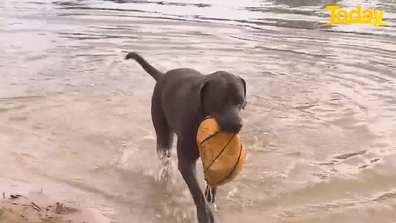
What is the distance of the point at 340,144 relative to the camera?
5.77 m

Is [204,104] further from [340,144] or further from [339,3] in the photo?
[339,3]

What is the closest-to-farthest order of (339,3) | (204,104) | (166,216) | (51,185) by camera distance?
(204,104)
(166,216)
(51,185)
(339,3)

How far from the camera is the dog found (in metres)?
3.27

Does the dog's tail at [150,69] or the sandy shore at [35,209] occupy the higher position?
the dog's tail at [150,69]

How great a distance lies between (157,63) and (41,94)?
7.79ft

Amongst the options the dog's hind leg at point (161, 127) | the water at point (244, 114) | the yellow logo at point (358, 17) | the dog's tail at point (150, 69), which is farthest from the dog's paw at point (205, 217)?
the yellow logo at point (358, 17)

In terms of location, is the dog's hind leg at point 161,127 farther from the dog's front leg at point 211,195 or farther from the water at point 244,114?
the dog's front leg at point 211,195

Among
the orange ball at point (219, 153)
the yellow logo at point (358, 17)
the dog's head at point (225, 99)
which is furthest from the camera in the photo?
the yellow logo at point (358, 17)

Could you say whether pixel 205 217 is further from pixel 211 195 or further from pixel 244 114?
pixel 244 114

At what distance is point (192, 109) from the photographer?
12.0 ft

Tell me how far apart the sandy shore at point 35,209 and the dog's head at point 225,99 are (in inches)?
58.8

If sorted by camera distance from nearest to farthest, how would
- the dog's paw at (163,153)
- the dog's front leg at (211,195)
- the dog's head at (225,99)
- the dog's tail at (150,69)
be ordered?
the dog's head at (225,99) < the dog's front leg at (211,195) < the dog's tail at (150,69) < the dog's paw at (163,153)

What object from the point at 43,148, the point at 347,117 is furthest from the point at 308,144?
the point at 43,148

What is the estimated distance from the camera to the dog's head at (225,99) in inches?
127
